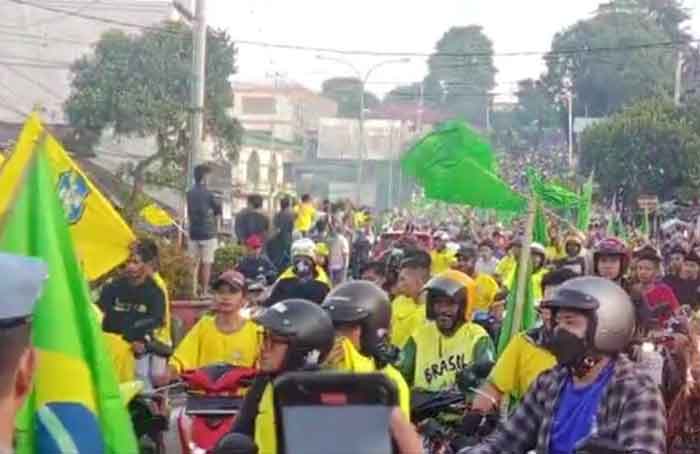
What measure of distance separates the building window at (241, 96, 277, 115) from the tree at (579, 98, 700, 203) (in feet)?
223

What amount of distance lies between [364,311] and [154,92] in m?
37.9

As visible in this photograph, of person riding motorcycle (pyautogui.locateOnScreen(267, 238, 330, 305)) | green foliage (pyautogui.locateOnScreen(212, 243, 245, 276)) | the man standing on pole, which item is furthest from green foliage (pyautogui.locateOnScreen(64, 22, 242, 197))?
person riding motorcycle (pyautogui.locateOnScreen(267, 238, 330, 305))

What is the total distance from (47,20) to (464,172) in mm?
49968

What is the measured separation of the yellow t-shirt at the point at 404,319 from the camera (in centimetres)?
1176

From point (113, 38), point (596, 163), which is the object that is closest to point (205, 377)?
point (113, 38)

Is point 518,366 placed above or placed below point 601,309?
below

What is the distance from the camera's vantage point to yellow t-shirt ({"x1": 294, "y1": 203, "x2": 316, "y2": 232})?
30.5m

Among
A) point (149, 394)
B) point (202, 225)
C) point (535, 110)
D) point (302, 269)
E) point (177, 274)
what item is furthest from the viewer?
point (535, 110)

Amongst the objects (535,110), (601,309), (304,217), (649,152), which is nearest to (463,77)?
(535,110)

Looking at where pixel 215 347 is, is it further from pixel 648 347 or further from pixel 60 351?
pixel 60 351

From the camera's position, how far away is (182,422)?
32.0 ft

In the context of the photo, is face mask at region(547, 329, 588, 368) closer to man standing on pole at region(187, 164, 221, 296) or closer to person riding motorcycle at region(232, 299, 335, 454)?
person riding motorcycle at region(232, 299, 335, 454)

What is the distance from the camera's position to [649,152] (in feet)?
171

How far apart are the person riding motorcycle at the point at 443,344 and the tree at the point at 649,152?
39398mm
